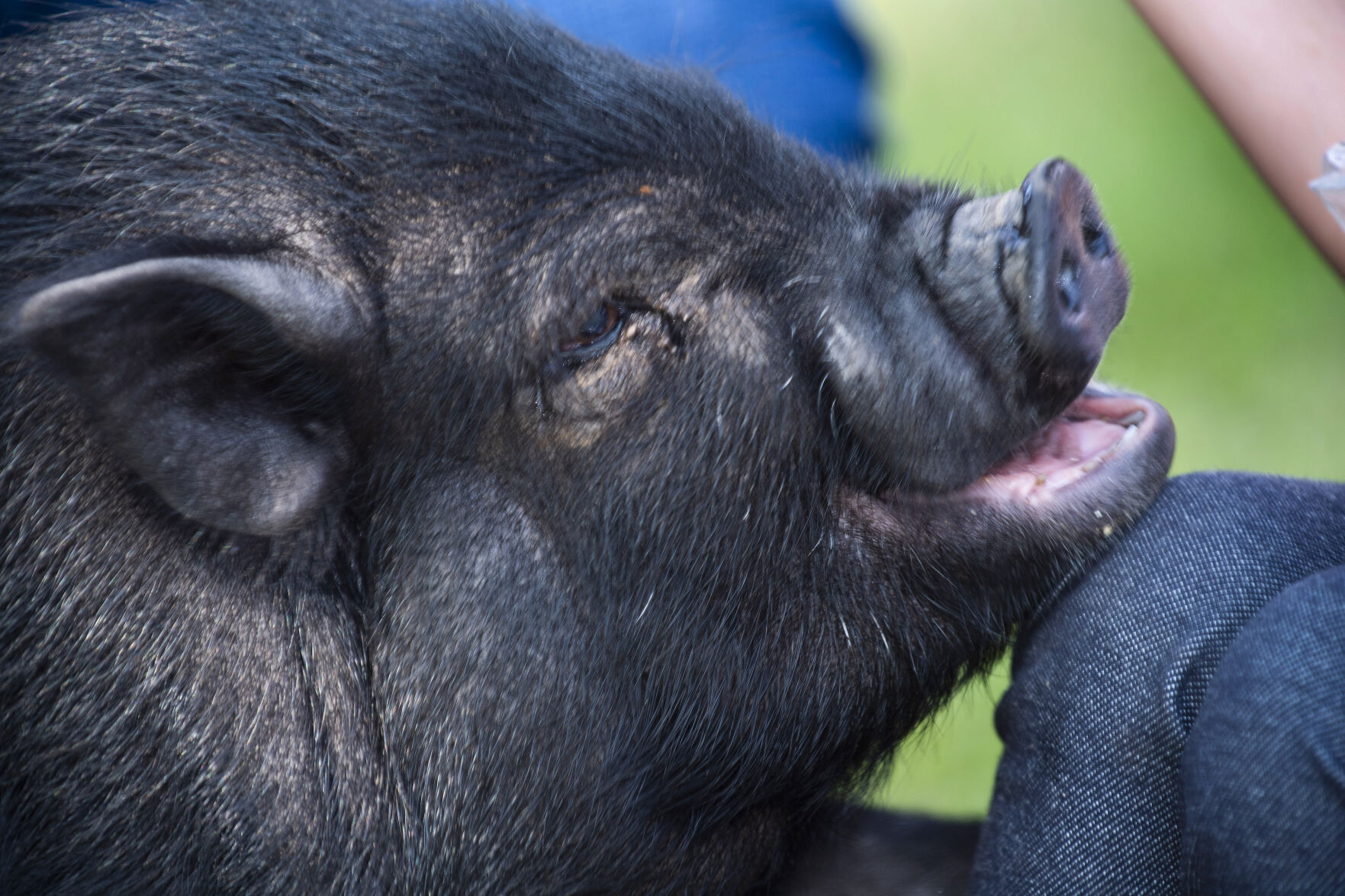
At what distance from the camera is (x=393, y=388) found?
4.26 feet

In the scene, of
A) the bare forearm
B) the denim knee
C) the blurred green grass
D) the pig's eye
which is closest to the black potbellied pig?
the pig's eye

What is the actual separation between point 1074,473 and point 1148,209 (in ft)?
8.01

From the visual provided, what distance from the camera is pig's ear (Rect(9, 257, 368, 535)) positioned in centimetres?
110

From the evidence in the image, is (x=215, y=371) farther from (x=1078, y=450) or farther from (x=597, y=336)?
(x=1078, y=450)

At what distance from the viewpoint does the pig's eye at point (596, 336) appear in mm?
1311

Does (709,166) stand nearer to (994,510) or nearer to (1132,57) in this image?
(994,510)

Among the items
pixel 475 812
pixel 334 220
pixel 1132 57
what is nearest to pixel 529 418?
pixel 334 220

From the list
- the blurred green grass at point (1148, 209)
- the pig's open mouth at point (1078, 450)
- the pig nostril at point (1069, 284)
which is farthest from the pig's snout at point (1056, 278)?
the blurred green grass at point (1148, 209)

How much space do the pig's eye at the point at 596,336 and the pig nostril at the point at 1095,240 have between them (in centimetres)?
59

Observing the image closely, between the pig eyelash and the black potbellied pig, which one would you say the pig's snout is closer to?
the black potbellied pig

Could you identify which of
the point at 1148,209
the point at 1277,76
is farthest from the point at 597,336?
the point at 1148,209

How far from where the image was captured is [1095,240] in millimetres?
1445

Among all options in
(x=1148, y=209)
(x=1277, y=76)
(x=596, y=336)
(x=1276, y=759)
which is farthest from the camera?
(x=1148, y=209)

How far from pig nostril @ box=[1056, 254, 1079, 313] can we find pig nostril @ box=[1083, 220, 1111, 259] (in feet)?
0.27
